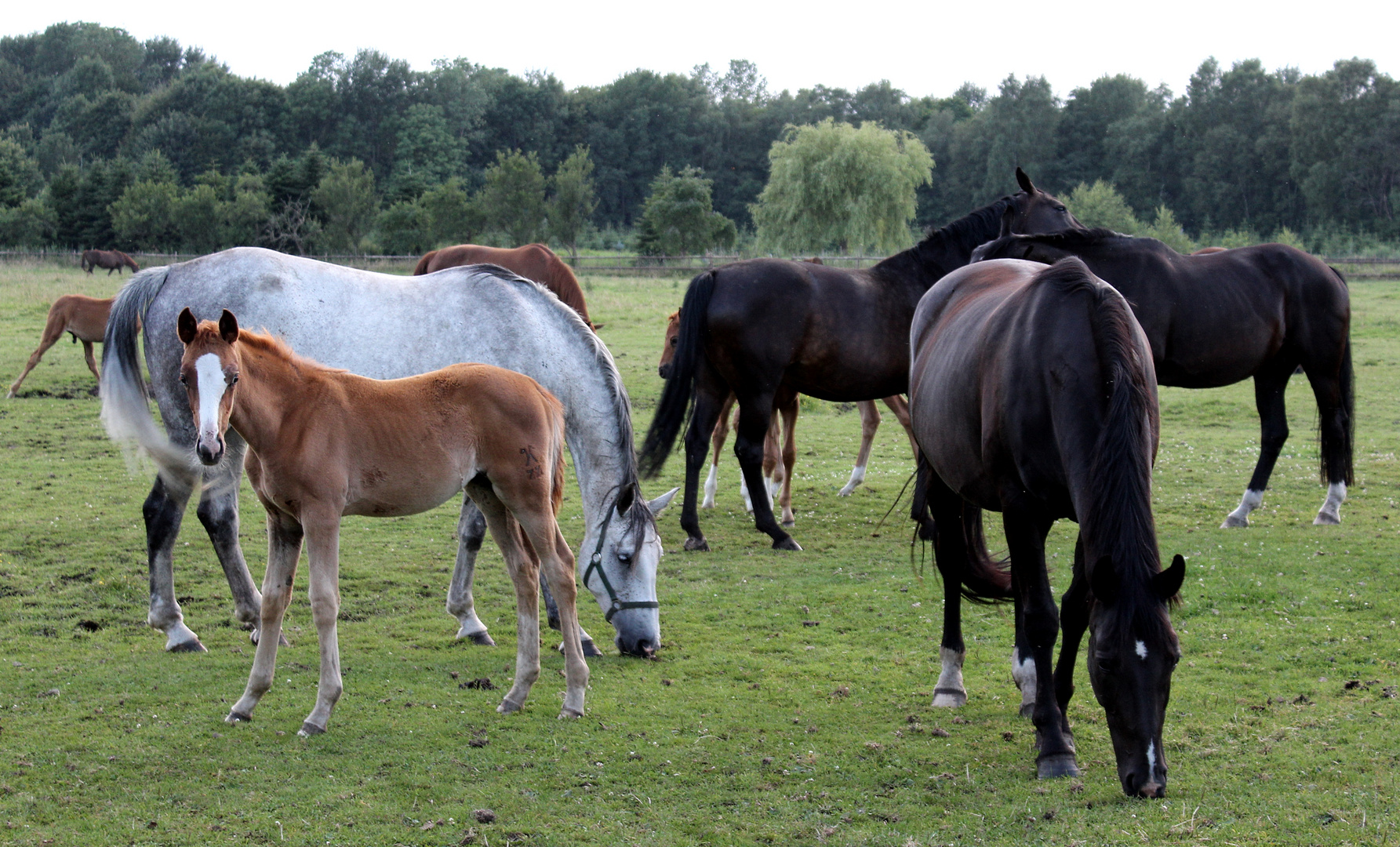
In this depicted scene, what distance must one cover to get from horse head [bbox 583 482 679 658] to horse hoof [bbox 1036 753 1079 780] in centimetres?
230

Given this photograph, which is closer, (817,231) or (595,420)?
(595,420)

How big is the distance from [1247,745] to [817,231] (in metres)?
45.9

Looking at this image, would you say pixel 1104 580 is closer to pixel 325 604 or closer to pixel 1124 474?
pixel 1124 474

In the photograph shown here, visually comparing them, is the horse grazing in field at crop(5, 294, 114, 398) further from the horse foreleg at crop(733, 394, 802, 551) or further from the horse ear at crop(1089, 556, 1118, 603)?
the horse ear at crop(1089, 556, 1118, 603)

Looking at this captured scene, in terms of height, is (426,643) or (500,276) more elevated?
(500,276)

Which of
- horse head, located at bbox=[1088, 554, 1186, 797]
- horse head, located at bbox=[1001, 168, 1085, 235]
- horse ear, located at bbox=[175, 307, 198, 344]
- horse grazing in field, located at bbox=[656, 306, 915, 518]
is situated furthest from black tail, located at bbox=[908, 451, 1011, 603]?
horse head, located at bbox=[1001, 168, 1085, 235]

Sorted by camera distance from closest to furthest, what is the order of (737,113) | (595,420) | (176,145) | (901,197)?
(595,420), (901,197), (176,145), (737,113)

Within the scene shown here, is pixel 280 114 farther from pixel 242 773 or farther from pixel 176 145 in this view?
pixel 242 773

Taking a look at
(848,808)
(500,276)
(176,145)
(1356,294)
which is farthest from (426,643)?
(176,145)

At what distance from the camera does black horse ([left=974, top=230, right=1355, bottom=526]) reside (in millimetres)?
8617

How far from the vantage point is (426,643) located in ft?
20.0

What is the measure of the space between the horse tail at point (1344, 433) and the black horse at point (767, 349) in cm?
339

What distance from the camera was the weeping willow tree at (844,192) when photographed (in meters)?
47.8

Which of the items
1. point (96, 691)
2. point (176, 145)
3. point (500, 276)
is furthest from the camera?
point (176, 145)
